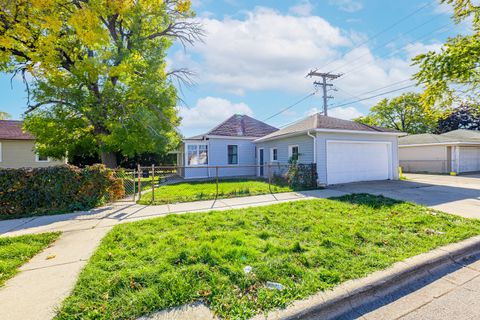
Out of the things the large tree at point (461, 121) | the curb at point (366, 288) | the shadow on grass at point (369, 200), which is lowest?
the curb at point (366, 288)

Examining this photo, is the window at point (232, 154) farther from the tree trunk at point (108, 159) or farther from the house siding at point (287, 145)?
the tree trunk at point (108, 159)

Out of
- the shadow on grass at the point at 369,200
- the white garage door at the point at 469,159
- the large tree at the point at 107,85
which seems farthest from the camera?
the white garage door at the point at 469,159

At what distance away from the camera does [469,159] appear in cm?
1909

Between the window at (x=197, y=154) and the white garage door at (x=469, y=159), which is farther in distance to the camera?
the white garage door at (x=469, y=159)

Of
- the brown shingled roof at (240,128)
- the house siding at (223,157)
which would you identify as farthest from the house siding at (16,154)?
the brown shingled roof at (240,128)

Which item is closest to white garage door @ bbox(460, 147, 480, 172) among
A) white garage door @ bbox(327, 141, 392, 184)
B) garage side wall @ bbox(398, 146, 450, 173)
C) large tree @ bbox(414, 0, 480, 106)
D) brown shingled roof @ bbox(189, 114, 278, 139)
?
garage side wall @ bbox(398, 146, 450, 173)

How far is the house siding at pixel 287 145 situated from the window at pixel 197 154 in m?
4.19

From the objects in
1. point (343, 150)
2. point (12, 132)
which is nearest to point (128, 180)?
point (343, 150)

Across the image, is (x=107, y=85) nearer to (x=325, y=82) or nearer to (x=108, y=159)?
(x=108, y=159)

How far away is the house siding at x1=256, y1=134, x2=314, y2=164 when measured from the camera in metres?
11.3

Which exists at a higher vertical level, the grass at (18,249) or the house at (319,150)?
the house at (319,150)

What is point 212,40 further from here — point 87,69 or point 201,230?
point 201,230

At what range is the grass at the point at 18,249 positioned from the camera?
3.09 m

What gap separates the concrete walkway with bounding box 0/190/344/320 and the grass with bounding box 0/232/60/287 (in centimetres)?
12
